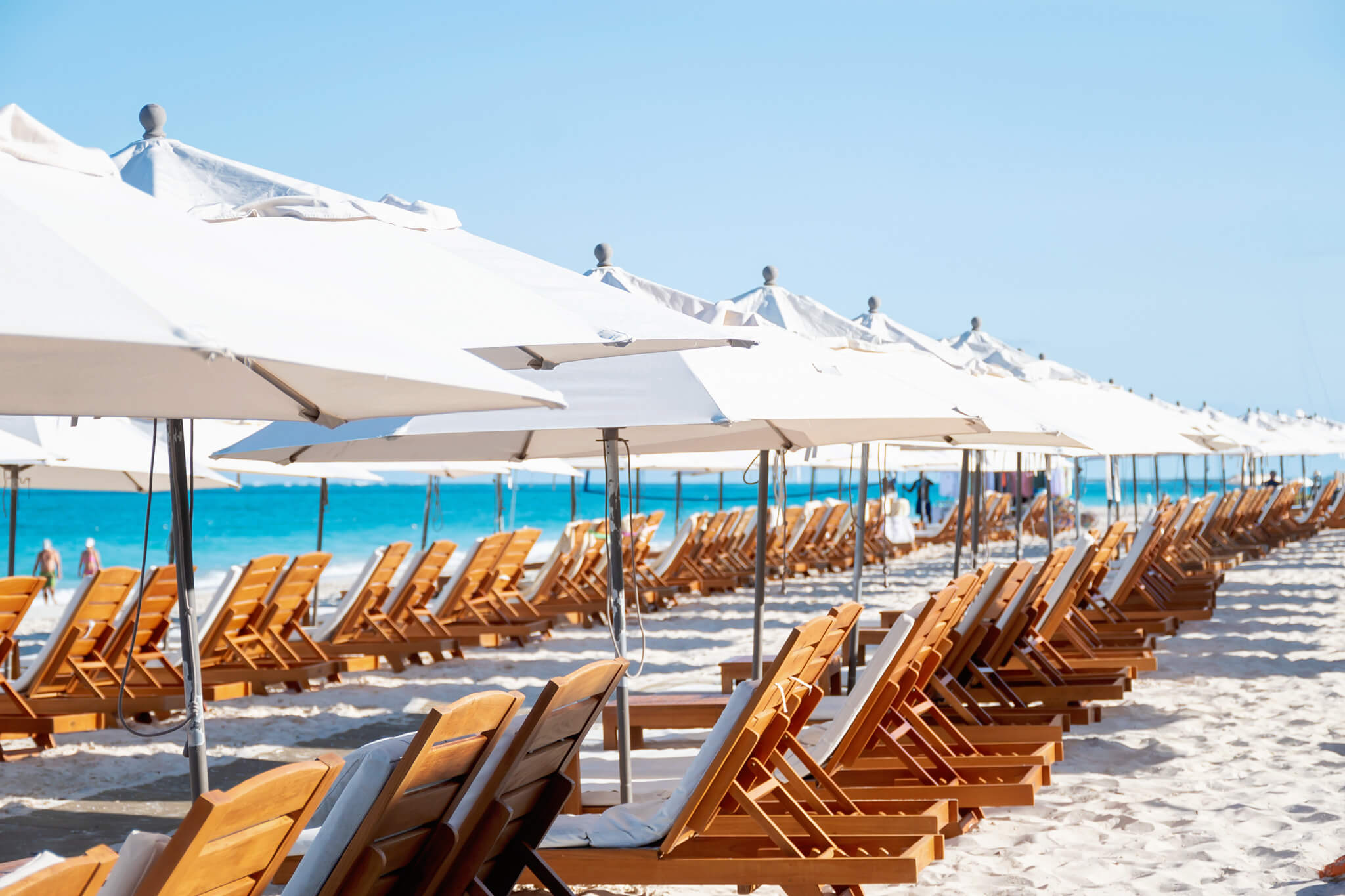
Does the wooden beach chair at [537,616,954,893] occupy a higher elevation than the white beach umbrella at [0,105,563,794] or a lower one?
lower

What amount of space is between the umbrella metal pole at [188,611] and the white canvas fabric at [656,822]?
94cm

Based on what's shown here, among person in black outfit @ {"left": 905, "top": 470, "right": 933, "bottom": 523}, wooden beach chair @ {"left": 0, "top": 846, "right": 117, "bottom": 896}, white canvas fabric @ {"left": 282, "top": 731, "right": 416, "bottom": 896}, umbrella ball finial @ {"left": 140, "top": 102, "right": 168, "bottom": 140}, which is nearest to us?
wooden beach chair @ {"left": 0, "top": 846, "right": 117, "bottom": 896}

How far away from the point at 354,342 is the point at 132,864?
35.2 inches

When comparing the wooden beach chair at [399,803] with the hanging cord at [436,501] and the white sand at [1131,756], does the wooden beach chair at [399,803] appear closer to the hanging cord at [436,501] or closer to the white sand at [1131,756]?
the white sand at [1131,756]

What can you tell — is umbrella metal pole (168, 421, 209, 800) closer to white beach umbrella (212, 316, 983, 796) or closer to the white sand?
white beach umbrella (212, 316, 983, 796)

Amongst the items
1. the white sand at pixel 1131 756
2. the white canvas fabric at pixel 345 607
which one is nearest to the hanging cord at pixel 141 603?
the white sand at pixel 1131 756

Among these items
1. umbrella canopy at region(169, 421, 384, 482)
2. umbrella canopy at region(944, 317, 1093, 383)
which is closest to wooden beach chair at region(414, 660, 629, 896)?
umbrella canopy at region(169, 421, 384, 482)

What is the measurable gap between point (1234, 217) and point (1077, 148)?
8642mm

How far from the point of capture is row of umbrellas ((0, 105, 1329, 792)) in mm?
2004

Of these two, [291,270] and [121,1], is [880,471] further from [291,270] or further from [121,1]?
[291,270]

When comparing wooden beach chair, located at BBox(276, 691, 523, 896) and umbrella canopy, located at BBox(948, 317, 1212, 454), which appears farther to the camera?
umbrella canopy, located at BBox(948, 317, 1212, 454)

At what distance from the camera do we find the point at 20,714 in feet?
20.9

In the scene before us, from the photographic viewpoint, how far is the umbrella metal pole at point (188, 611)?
3.44 metres

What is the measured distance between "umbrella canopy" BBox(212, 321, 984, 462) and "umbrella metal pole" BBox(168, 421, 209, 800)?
0.90 meters
